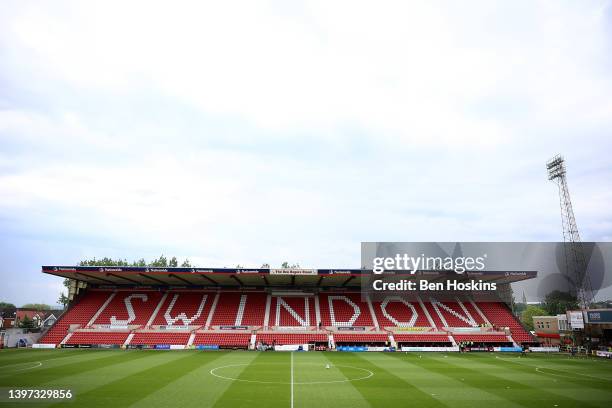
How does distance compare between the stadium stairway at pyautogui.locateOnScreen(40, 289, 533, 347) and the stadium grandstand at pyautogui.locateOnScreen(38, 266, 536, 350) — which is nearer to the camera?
the stadium grandstand at pyautogui.locateOnScreen(38, 266, 536, 350)

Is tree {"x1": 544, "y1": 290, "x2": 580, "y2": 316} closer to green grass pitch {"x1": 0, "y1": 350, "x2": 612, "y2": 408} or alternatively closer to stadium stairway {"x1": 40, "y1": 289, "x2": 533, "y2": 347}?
stadium stairway {"x1": 40, "y1": 289, "x2": 533, "y2": 347}

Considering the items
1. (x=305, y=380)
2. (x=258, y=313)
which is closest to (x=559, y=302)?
(x=258, y=313)

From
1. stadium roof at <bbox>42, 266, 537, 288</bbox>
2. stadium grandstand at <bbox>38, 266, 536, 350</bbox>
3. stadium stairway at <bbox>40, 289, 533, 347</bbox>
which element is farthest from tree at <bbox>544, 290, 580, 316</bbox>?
stadium roof at <bbox>42, 266, 537, 288</bbox>

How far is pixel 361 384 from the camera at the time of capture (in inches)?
919

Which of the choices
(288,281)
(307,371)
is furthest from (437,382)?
(288,281)

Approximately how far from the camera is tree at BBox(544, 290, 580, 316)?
11495 centimetres

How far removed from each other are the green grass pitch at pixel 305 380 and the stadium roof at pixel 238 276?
11178mm

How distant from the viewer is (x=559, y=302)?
119 metres

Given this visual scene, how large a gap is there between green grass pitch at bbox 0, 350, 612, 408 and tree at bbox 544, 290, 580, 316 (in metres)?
92.0

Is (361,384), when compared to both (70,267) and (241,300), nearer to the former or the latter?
(241,300)

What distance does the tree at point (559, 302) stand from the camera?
377 ft

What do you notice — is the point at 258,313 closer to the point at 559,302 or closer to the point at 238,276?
the point at 238,276

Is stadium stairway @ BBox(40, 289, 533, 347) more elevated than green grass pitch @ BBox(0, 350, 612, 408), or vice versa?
stadium stairway @ BBox(40, 289, 533, 347)

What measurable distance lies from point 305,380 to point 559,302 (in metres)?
123
